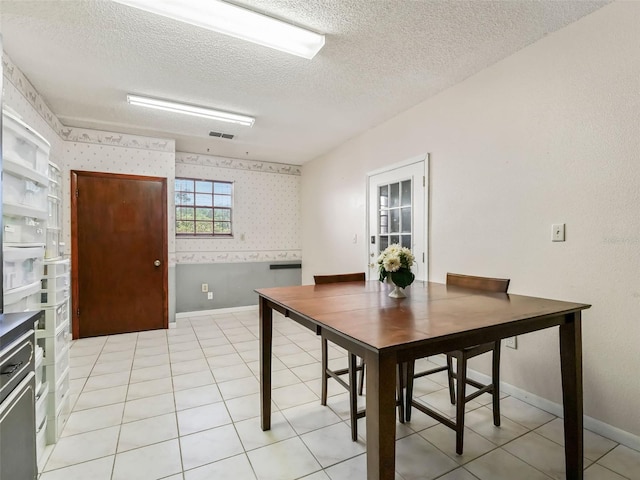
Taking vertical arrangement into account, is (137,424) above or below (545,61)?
below

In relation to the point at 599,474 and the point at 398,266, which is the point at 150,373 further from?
the point at 599,474

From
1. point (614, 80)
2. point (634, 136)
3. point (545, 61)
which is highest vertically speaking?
point (545, 61)

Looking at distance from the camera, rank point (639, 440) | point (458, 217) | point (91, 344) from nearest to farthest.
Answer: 1. point (639, 440)
2. point (458, 217)
3. point (91, 344)

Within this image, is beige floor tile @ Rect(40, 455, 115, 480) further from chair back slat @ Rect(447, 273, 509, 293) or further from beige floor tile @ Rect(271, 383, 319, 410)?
chair back slat @ Rect(447, 273, 509, 293)

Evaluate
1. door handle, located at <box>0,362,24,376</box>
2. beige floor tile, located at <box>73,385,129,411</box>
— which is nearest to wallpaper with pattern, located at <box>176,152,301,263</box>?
beige floor tile, located at <box>73,385,129,411</box>

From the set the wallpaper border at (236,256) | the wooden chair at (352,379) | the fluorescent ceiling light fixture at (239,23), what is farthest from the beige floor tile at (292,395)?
the wallpaper border at (236,256)

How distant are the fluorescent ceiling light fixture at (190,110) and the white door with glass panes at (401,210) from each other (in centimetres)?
168

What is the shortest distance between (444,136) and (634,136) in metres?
1.38

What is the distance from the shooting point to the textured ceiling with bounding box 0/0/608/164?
6.30 feet

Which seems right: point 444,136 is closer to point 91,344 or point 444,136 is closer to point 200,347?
point 200,347

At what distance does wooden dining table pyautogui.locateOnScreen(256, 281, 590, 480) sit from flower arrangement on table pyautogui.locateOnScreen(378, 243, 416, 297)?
0.09 m

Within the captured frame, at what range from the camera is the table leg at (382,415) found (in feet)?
3.27

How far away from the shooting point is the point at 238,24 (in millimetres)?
1901

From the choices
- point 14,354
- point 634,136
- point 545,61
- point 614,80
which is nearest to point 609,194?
point 634,136
